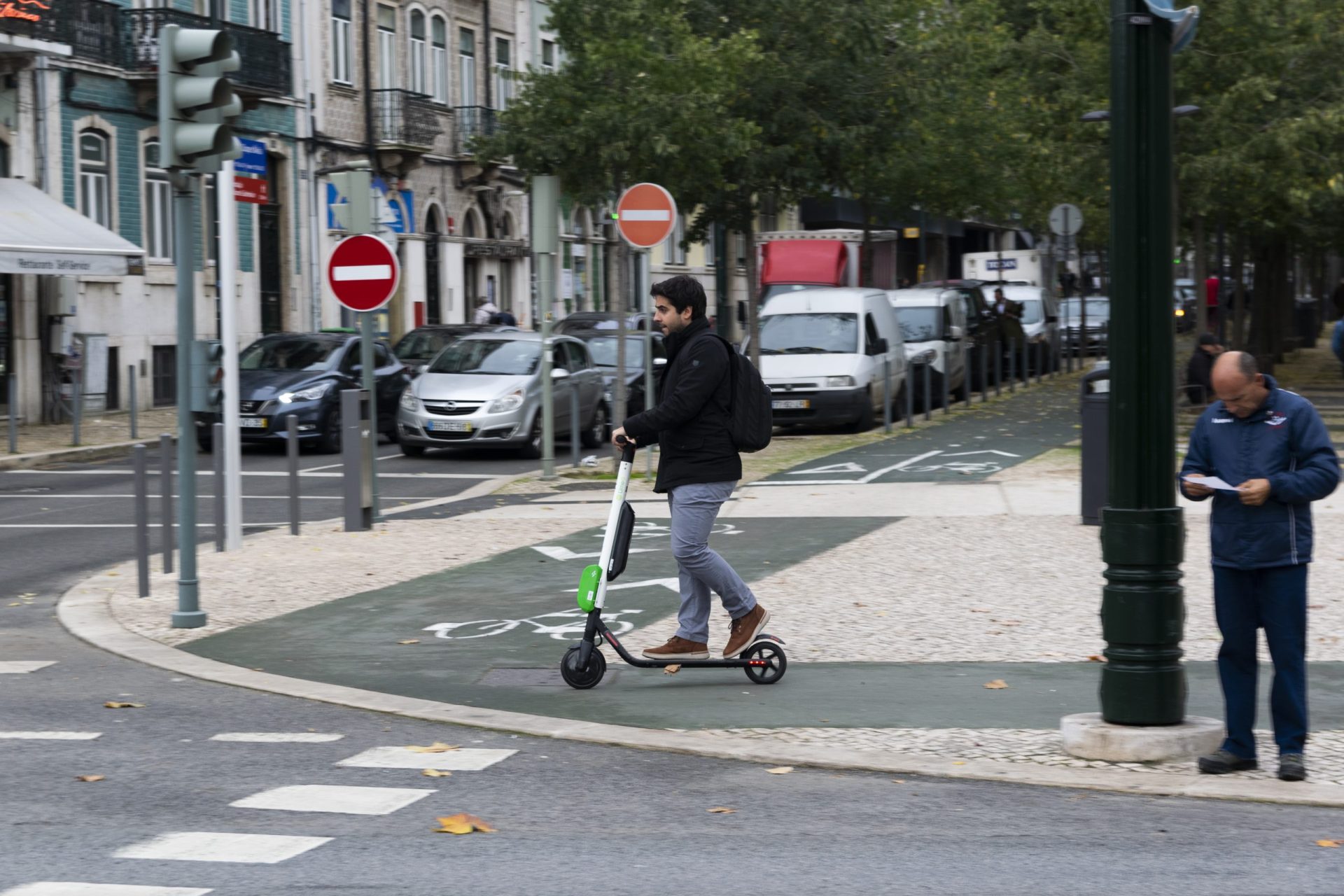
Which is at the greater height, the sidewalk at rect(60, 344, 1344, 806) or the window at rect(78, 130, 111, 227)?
the window at rect(78, 130, 111, 227)

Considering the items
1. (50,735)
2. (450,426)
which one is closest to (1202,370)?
(450,426)

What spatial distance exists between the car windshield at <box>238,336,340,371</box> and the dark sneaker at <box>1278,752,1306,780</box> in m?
19.0

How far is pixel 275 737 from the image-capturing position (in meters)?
7.62

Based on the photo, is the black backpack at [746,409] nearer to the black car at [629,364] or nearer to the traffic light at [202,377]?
the traffic light at [202,377]

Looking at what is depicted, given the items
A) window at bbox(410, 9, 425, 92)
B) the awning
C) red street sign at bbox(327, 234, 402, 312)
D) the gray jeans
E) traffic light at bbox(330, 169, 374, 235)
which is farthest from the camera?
window at bbox(410, 9, 425, 92)

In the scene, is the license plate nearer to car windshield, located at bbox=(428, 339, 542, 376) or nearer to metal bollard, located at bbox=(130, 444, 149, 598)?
car windshield, located at bbox=(428, 339, 542, 376)

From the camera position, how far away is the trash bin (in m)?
14.4

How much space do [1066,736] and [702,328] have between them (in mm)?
2457

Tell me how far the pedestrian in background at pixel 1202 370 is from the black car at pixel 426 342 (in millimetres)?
9356

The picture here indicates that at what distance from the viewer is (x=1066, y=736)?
7090mm

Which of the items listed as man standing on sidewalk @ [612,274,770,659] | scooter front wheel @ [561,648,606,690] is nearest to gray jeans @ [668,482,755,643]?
man standing on sidewalk @ [612,274,770,659]

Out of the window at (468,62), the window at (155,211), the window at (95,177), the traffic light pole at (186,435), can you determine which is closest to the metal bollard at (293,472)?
the traffic light pole at (186,435)

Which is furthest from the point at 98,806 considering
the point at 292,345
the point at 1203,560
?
the point at 292,345

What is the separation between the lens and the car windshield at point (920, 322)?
1196 inches
